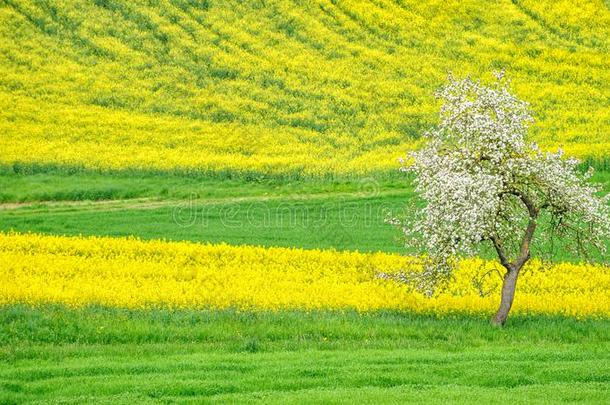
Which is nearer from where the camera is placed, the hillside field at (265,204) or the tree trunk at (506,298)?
the hillside field at (265,204)

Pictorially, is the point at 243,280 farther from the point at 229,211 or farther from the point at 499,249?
the point at 229,211

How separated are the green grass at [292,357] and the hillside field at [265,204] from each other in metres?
0.06

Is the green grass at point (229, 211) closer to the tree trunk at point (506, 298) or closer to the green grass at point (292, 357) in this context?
the tree trunk at point (506, 298)

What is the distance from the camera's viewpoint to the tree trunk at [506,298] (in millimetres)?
19531

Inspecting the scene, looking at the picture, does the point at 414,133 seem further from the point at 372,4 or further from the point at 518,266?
the point at 518,266

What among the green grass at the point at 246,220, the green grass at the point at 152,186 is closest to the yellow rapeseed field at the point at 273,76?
the green grass at the point at 152,186

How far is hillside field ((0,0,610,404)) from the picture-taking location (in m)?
14.8

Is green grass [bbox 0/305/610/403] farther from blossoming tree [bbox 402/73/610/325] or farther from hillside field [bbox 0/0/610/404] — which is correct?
blossoming tree [bbox 402/73/610/325]

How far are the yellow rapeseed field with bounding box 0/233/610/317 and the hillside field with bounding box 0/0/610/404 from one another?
0.31ft

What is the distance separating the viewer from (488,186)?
1839 centimetres

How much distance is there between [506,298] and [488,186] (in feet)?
9.09

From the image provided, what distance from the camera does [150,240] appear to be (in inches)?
1130

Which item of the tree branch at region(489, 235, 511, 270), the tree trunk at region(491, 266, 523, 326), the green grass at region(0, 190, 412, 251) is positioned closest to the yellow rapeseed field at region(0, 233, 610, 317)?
the tree trunk at region(491, 266, 523, 326)

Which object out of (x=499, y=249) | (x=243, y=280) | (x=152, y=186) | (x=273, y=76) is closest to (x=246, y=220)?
(x=152, y=186)
